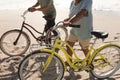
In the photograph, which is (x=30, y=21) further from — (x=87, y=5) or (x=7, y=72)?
(x=87, y=5)

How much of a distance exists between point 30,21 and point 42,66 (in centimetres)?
566

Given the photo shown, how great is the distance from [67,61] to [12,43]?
7.97ft

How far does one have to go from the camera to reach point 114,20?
A: 11.7 m

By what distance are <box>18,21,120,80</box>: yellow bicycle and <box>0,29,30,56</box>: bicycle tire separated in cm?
134

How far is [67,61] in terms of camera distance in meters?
6.00

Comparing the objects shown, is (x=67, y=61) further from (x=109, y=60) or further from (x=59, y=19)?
(x=59, y=19)

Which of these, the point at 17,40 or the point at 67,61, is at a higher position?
the point at 17,40

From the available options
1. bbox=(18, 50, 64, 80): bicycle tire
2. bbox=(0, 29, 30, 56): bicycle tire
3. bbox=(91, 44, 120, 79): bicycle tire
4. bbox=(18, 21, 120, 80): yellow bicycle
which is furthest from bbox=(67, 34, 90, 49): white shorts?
bbox=(0, 29, 30, 56): bicycle tire

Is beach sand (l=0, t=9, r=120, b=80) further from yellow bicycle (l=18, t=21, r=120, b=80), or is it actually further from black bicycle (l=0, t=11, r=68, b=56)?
yellow bicycle (l=18, t=21, r=120, b=80)

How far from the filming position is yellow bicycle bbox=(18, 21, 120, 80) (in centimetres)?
563

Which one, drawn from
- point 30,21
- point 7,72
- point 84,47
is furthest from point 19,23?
point 84,47

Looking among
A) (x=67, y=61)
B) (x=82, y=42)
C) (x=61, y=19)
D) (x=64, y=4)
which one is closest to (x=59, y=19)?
(x=61, y=19)

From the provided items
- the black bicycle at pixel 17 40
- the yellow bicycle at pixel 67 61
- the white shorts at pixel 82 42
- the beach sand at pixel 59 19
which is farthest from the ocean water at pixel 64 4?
the white shorts at pixel 82 42

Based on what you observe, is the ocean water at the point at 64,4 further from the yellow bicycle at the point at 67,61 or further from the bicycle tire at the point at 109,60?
the yellow bicycle at the point at 67,61
